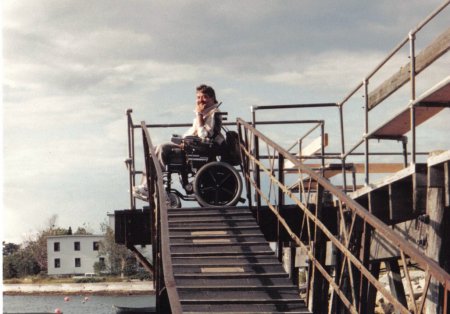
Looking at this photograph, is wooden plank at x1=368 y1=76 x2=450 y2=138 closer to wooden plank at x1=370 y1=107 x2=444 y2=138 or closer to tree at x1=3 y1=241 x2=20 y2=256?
wooden plank at x1=370 y1=107 x2=444 y2=138

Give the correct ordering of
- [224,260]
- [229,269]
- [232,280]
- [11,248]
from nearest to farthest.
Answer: [232,280]
[229,269]
[224,260]
[11,248]

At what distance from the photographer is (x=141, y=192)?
1242cm

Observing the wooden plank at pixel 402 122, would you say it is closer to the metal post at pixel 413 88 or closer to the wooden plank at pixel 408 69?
the metal post at pixel 413 88

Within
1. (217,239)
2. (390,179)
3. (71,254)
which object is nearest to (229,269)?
(217,239)

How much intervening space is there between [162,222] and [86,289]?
265 feet

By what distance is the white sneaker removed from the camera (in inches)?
488

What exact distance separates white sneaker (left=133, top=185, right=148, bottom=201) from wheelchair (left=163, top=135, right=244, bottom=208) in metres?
0.35

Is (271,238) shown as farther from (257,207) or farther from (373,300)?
(373,300)

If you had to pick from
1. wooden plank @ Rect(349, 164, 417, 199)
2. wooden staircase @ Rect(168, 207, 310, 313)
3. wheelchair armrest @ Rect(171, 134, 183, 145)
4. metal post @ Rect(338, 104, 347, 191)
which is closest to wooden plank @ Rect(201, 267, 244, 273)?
wooden staircase @ Rect(168, 207, 310, 313)

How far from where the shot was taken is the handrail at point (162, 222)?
598cm

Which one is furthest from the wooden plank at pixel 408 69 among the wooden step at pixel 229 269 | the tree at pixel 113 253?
the tree at pixel 113 253

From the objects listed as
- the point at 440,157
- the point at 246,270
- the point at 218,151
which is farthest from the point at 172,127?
the point at 440,157

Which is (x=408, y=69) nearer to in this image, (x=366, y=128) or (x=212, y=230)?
(x=366, y=128)

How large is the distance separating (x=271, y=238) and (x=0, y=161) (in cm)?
442
